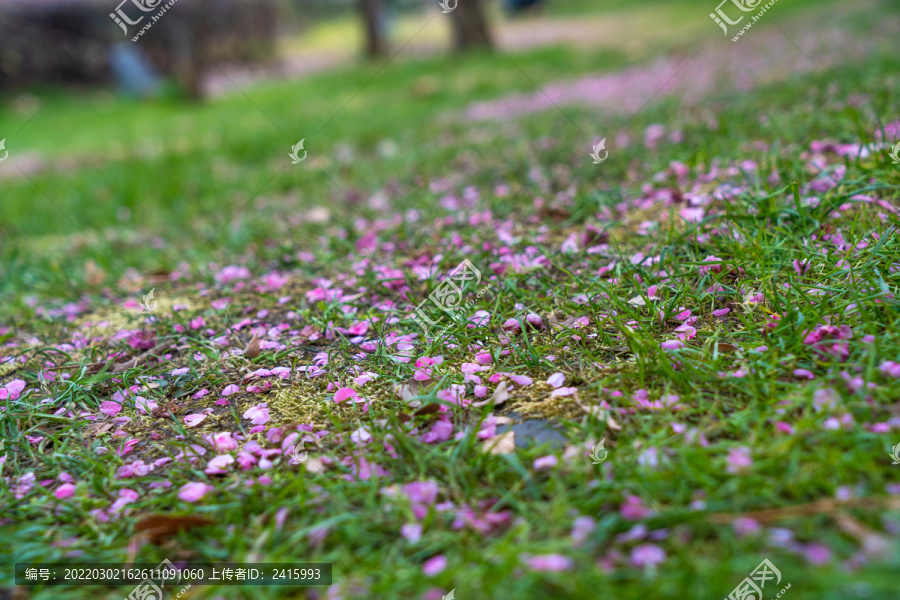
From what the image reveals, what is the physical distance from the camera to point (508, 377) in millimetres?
2051

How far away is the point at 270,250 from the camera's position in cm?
361

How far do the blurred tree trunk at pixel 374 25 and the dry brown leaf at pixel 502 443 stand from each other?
13.2 metres

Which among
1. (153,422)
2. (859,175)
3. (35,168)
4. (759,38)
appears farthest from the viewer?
(759,38)

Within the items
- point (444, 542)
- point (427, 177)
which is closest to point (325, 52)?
point (427, 177)

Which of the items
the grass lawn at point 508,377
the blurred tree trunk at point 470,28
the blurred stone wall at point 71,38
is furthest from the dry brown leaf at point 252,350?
the blurred stone wall at point 71,38

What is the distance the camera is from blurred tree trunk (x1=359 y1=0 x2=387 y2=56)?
43.3 feet

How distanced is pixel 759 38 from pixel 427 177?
6146 mm

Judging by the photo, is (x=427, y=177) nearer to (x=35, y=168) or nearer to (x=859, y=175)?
(x=859, y=175)

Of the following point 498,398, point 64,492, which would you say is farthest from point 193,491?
point 498,398

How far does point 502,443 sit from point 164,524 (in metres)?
0.93

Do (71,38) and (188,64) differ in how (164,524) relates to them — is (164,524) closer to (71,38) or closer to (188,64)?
(188,64)

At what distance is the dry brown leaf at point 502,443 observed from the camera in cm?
174

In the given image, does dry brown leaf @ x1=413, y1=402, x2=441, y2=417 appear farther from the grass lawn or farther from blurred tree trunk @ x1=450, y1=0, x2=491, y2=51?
blurred tree trunk @ x1=450, y1=0, x2=491, y2=51

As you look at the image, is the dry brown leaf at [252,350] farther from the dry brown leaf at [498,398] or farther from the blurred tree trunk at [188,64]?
the blurred tree trunk at [188,64]
